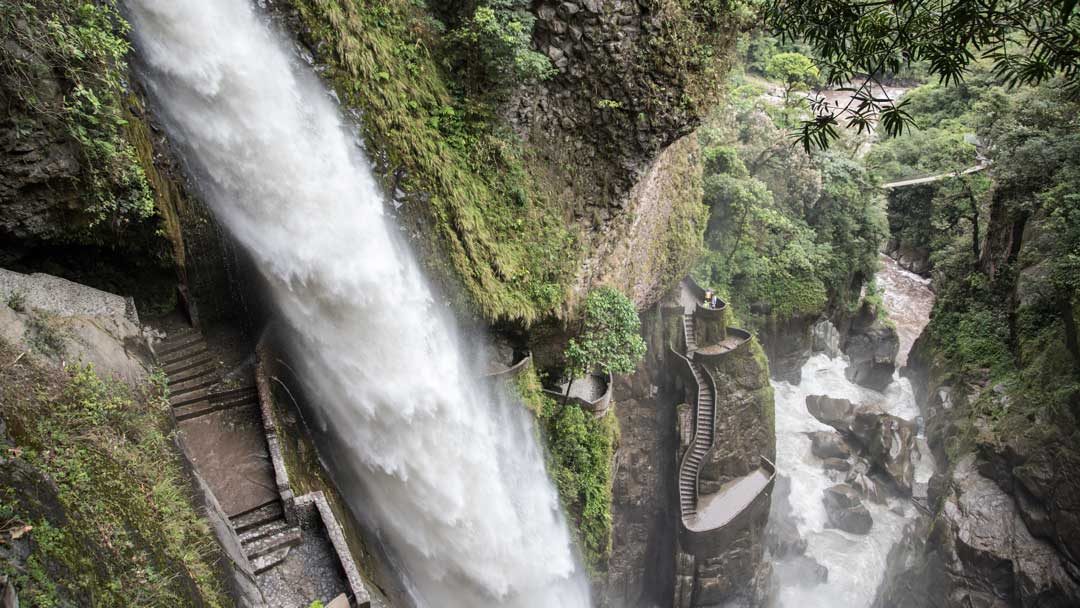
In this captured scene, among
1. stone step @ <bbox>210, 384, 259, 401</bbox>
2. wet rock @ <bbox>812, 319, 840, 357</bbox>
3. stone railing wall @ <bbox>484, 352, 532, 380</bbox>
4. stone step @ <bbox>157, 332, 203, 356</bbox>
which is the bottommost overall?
wet rock @ <bbox>812, 319, 840, 357</bbox>

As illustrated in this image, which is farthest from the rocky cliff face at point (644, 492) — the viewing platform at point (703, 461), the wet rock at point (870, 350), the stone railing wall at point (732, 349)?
the wet rock at point (870, 350)

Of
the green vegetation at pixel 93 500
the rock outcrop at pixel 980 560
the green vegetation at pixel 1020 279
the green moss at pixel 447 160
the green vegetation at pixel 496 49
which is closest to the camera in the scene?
the green vegetation at pixel 93 500

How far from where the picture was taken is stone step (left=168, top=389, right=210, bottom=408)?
9.34 metres

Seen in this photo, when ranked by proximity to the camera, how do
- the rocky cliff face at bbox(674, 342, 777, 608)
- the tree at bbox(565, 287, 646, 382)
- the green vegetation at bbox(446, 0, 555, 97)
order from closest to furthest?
1. the green vegetation at bbox(446, 0, 555, 97)
2. the tree at bbox(565, 287, 646, 382)
3. the rocky cliff face at bbox(674, 342, 777, 608)

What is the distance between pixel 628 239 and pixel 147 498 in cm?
1183

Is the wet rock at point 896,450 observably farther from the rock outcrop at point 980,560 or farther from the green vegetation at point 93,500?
the green vegetation at point 93,500

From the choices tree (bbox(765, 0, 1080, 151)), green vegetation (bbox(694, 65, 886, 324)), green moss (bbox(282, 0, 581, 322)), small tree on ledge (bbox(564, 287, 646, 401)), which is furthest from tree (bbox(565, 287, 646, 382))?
green vegetation (bbox(694, 65, 886, 324))

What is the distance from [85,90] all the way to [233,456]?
556 centimetres

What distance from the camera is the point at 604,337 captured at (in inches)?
544

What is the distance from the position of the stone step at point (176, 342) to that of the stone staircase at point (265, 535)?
2936mm

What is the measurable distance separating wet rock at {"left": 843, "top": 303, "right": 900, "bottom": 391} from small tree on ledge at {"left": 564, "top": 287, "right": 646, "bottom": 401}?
17.4 metres

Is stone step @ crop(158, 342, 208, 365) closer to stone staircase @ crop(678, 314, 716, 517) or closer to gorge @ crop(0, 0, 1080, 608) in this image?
gorge @ crop(0, 0, 1080, 608)

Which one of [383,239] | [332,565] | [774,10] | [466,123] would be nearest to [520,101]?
[466,123]

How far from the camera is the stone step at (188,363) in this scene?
9.37m
